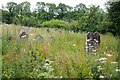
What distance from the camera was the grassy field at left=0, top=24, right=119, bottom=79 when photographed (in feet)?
8.41

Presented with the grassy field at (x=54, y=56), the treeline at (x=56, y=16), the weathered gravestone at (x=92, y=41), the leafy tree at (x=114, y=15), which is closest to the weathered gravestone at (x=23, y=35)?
the grassy field at (x=54, y=56)

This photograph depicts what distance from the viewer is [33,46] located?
290 cm

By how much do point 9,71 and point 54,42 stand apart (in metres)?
0.62

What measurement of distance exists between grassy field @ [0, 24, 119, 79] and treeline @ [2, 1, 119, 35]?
85 mm

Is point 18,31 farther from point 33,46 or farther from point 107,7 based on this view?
point 107,7

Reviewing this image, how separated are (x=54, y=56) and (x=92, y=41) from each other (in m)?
0.49

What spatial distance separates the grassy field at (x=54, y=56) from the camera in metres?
2.56

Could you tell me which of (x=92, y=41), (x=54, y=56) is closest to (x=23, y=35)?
(x=54, y=56)

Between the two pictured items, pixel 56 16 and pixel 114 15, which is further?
pixel 114 15

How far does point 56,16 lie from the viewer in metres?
2.77

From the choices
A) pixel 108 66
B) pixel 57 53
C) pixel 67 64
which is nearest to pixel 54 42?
pixel 57 53

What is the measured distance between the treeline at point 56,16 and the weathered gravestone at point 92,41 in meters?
0.07

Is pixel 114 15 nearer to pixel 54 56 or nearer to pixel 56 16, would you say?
pixel 56 16

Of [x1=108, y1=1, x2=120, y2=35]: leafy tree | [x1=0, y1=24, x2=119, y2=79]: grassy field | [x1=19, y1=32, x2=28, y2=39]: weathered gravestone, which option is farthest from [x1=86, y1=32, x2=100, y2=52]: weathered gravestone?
[x1=19, y1=32, x2=28, y2=39]: weathered gravestone
